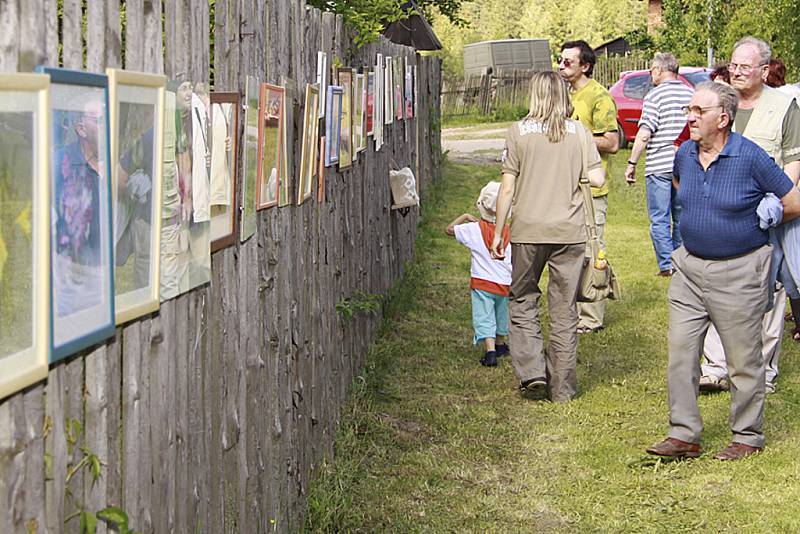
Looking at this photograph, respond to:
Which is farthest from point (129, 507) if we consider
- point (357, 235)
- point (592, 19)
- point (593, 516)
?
point (592, 19)

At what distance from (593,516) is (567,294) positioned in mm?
2289

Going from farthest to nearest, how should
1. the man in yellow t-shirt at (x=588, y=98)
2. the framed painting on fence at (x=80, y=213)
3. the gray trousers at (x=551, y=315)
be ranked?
the man in yellow t-shirt at (x=588, y=98) → the gray trousers at (x=551, y=315) → the framed painting on fence at (x=80, y=213)

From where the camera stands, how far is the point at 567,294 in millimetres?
8109

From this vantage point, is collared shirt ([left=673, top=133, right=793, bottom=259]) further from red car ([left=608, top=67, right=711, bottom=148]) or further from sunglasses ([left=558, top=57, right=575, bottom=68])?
red car ([left=608, top=67, right=711, bottom=148])

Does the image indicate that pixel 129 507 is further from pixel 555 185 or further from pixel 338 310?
pixel 555 185

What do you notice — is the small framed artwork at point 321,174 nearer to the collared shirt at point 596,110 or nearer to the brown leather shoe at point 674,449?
the brown leather shoe at point 674,449

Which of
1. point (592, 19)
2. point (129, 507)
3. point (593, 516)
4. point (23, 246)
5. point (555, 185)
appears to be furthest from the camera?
point (592, 19)

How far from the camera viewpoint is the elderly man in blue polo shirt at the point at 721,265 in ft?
21.2

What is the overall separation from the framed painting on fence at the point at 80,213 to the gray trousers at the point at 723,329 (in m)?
4.45

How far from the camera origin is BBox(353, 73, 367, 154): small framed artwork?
25.2 ft

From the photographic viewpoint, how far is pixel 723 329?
263 inches

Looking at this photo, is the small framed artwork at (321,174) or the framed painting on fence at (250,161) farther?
the small framed artwork at (321,174)

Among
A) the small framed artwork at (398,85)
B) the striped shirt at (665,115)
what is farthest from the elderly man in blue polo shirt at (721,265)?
the striped shirt at (665,115)

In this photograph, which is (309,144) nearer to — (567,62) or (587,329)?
(567,62)
